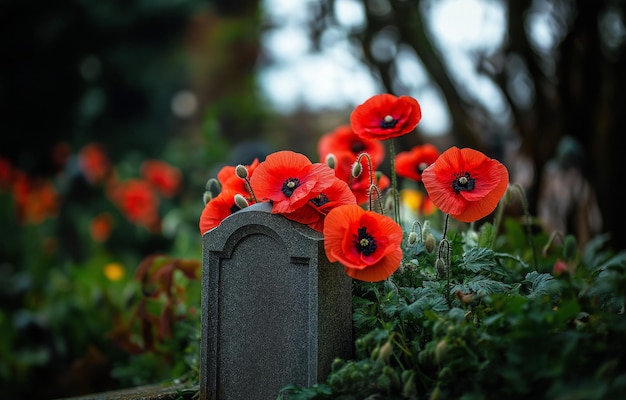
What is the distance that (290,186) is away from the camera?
1.48 m

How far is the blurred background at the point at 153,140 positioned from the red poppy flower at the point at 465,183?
1088 millimetres

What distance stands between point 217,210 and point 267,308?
35cm

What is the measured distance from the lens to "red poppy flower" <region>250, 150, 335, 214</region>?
1.46m

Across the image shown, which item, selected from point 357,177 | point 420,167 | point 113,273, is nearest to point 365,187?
point 357,177

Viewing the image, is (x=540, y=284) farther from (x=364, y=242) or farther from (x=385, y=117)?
(x=385, y=117)

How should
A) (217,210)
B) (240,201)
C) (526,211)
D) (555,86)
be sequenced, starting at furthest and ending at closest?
(555,86) < (526,211) < (217,210) < (240,201)

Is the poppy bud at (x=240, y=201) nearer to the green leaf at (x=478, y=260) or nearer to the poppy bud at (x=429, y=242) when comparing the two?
the poppy bud at (x=429, y=242)

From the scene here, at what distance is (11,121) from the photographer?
6.35m

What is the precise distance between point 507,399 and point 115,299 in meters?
2.35

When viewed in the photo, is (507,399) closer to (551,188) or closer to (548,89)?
(551,188)

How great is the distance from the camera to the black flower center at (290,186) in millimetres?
1474

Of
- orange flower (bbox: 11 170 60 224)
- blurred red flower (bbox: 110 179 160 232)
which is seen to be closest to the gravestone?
blurred red flower (bbox: 110 179 160 232)

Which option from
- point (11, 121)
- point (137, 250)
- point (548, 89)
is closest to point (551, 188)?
point (548, 89)

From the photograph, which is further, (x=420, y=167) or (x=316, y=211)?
(x=420, y=167)
